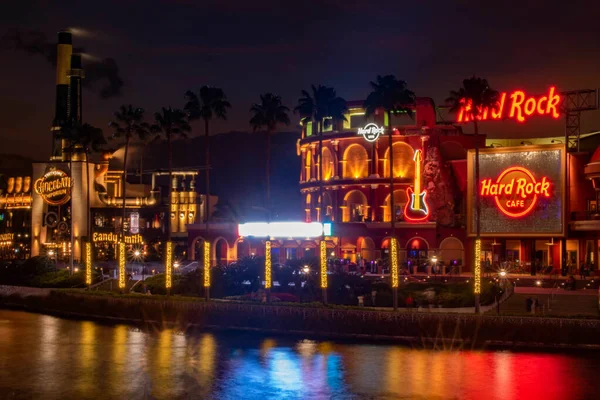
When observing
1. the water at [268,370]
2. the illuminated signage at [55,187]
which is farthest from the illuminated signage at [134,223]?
the water at [268,370]

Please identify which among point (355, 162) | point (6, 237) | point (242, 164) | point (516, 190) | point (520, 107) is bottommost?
point (6, 237)

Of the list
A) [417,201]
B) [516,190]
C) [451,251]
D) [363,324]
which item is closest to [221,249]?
[417,201]

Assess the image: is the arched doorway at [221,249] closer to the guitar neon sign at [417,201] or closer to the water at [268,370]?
the guitar neon sign at [417,201]

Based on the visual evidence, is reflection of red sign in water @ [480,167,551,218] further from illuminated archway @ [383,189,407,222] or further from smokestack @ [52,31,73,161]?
smokestack @ [52,31,73,161]

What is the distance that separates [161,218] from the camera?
397ft

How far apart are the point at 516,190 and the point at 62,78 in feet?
261

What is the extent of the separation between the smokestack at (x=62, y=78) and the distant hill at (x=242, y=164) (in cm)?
3618

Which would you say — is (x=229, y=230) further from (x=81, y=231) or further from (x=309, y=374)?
(x=309, y=374)

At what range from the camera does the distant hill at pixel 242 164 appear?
17188cm

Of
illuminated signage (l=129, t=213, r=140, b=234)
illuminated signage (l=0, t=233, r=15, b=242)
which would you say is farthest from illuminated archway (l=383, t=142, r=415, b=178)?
illuminated signage (l=0, t=233, r=15, b=242)

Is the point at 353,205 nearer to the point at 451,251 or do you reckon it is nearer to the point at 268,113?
the point at 451,251

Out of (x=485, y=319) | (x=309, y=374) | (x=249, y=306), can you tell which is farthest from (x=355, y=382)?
(x=249, y=306)

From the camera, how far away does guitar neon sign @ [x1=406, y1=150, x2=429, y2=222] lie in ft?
302

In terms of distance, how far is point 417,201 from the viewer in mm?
→ 92188
